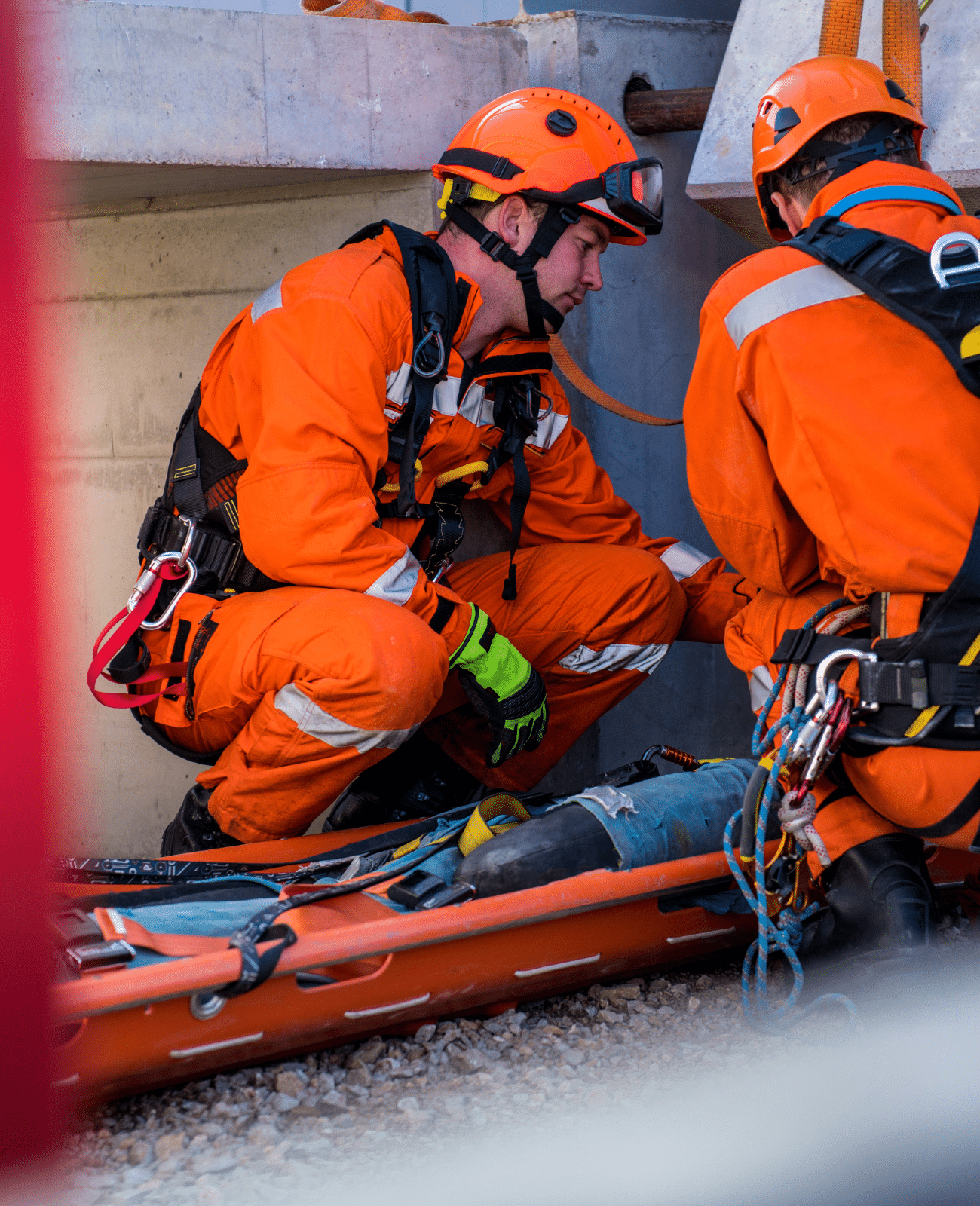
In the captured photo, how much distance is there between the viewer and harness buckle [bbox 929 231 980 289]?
208 centimetres

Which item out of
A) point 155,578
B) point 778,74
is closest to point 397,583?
point 155,578

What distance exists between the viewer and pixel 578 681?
3.57 meters

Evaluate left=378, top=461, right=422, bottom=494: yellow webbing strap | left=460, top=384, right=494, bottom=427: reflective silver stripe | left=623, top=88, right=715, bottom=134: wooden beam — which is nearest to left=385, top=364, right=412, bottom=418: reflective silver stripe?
left=378, top=461, right=422, bottom=494: yellow webbing strap

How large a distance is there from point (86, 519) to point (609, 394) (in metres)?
1.64

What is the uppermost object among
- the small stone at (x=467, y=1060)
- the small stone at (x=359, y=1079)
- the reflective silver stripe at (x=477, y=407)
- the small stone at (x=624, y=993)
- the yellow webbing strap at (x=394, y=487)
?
the reflective silver stripe at (x=477, y=407)

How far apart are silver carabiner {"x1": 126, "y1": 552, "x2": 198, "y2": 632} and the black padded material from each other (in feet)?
3.34

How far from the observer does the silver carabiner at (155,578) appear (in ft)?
9.91

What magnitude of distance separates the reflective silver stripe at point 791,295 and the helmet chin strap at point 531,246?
3.56ft

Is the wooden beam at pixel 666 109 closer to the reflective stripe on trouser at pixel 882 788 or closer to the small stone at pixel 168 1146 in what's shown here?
the reflective stripe on trouser at pixel 882 788

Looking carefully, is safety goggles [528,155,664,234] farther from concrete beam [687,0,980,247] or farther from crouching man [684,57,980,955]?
crouching man [684,57,980,955]

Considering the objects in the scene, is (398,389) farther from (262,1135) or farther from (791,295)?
(262,1135)

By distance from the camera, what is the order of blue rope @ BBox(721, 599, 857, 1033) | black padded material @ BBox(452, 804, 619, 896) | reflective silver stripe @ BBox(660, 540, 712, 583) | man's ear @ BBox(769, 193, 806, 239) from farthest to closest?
1. reflective silver stripe @ BBox(660, 540, 712, 583)
2. man's ear @ BBox(769, 193, 806, 239)
3. black padded material @ BBox(452, 804, 619, 896)
4. blue rope @ BBox(721, 599, 857, 1033)

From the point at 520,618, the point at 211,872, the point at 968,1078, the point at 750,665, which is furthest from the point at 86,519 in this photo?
the point at 968,1078

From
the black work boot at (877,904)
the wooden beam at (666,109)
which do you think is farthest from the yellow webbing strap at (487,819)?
the wooden beam at (666,109)
